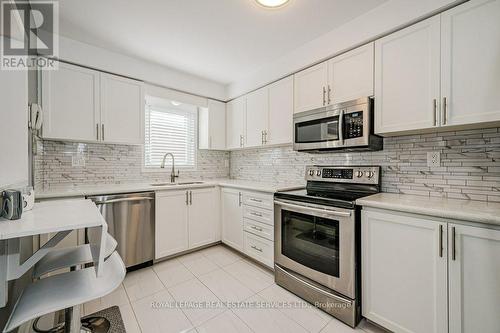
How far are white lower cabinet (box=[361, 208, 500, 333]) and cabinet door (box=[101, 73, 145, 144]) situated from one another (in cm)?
266

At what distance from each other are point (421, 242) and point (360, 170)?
0.89m

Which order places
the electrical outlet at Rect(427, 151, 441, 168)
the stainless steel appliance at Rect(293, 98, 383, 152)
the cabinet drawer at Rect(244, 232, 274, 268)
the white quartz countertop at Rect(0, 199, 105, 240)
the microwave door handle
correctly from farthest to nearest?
the cabinet drawer at Rect(244, 232, 274, 268) → the microwave door handle → the stainless steel appliance at Rect(293, 98, 383, 152) → the electrical outlet at Rect(427, 151, 441, 168) → the white quartz countertop at Rect(0, 199, 105, 240)

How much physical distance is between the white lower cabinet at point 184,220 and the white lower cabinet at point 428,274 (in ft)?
6.49

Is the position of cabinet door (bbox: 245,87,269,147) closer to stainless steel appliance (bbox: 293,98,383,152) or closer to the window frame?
stainless steel appliance (bbox: 293,98,383,152)

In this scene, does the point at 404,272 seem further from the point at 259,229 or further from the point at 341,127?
the point at 259,229

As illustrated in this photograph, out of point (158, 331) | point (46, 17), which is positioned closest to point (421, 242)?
point (158, 331)

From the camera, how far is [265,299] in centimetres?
193

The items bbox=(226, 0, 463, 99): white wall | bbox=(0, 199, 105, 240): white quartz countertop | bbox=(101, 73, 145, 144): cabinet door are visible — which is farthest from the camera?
bbox=(101, 73, 145, 144): cabinet door

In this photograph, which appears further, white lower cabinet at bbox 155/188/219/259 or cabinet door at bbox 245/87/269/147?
cabinet door at bbox 245/87/269/147

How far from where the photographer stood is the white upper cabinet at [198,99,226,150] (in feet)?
11.4

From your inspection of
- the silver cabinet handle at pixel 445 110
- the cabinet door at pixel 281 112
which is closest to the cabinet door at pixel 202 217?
the cabinet door at pixel 281 112

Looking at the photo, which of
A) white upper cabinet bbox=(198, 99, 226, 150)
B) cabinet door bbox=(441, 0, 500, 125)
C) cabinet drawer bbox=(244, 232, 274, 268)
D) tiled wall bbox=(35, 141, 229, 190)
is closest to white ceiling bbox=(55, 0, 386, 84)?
cabinet door bbox=(441, 0, 500, 125)

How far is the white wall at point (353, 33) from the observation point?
161cm

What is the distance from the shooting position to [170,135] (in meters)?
3.42
